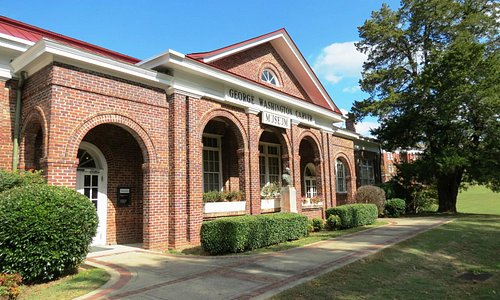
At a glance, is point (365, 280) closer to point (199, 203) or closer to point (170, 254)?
point (170, 254)

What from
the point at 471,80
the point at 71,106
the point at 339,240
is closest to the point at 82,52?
the point at 71,106

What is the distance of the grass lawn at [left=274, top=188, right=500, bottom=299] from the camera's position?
6.10 metres

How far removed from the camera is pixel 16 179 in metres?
8.00

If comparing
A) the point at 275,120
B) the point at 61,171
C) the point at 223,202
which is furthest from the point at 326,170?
the point at 61,171

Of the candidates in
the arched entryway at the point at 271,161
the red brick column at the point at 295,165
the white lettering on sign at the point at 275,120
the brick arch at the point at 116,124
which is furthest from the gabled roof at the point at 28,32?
the red brick column at the point at 295,165

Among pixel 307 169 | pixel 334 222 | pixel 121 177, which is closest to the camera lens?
pixel 121 177

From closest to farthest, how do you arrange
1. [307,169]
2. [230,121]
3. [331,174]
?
[230,121]
[331,174]
[307,169]

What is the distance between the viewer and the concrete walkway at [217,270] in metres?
5.89

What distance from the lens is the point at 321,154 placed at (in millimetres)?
18609

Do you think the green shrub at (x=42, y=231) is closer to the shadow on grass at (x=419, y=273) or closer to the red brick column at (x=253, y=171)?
the shadow on grass at (x=419, y=273)

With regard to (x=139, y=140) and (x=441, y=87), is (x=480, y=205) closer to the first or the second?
(x=441, y=87)

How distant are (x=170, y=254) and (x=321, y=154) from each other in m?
10.8

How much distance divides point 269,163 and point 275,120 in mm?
3751

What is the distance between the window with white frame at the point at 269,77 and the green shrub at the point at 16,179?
32.7ft
